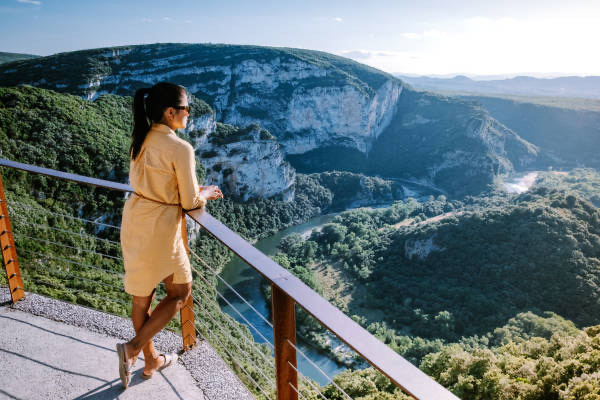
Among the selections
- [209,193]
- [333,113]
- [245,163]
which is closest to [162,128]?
A: [209,193]

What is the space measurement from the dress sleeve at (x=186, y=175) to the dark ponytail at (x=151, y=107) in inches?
9.2

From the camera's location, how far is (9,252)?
293 cm

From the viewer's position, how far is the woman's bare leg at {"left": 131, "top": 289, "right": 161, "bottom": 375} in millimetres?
1992

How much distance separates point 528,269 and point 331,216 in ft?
112

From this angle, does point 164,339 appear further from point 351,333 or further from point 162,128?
point 351,333

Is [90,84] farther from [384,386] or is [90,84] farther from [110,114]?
[384,386]

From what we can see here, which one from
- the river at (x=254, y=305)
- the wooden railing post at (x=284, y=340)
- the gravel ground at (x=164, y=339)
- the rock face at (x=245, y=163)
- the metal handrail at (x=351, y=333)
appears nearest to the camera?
the metal handrail at (x=351, y=333)

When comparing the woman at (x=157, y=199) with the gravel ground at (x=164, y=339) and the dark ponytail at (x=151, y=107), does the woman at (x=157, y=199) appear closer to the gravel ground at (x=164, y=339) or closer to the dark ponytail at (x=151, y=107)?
the dark ponytail at (x=151, y=107)

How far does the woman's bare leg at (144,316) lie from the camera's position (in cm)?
199

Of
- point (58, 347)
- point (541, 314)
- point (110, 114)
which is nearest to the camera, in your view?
point (58, 347)

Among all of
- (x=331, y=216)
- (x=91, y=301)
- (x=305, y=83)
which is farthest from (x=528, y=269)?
(x=305, y=83)

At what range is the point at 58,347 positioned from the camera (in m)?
2.61

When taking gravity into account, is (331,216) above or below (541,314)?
below

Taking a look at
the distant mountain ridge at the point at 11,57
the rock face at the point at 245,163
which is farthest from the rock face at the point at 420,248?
the distant mountain ridge at the point at 11,57
